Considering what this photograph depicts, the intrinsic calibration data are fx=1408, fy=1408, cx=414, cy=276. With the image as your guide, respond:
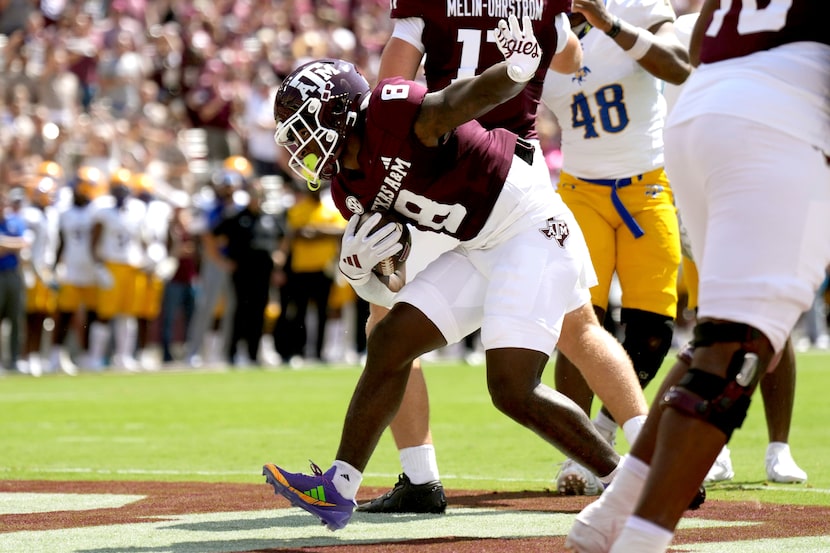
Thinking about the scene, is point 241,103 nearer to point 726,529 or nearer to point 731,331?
point 726,529

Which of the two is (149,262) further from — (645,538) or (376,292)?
(645,538)

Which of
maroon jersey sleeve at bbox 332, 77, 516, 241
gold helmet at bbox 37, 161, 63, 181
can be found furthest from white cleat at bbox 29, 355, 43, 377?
maroon jersey sleeve at bbox 332, 77, 516, 241

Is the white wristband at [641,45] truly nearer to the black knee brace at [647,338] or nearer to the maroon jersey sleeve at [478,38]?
the maroon jersey sleeve at [478,38]

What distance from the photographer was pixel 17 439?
8750 millimetres

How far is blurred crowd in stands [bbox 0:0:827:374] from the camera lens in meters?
16.2

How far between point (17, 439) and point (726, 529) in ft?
17.7

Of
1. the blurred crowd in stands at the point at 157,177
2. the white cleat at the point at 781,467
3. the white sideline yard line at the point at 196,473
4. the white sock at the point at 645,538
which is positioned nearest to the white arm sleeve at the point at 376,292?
the white sideline yard line at the point at 196,473

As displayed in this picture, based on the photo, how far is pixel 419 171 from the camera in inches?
179

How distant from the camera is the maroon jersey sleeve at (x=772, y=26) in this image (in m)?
3.28

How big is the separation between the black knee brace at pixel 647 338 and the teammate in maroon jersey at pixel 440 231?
165 centimetres

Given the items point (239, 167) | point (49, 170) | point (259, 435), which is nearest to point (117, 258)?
point (49, 170)

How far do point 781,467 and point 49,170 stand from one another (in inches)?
469

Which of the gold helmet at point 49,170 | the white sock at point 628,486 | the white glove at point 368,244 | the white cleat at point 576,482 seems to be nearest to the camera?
the white sock at point 628,486

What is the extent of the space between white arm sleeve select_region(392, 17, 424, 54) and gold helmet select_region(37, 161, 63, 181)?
1170 cm
